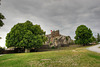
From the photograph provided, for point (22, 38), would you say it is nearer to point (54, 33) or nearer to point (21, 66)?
point (21, 66)

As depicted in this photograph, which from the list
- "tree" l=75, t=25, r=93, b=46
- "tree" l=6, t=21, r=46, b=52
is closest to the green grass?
"tree" l=6, t=21, r=46, b=52

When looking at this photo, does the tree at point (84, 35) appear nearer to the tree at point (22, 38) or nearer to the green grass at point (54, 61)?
the tree at point (22, 38)

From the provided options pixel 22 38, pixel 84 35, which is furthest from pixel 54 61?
pixel 84 35

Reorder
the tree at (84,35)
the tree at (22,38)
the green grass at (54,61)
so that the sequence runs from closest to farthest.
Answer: the green grass at (54,61) → the tree at (22,38) → the tree at (84,35)

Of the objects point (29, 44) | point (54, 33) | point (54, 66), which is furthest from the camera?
point (54, 33)

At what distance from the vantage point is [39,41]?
1045 inches

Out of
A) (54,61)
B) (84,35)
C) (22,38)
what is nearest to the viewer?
(54,61)

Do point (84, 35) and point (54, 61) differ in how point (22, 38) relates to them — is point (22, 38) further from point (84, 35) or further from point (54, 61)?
point (84, 35)

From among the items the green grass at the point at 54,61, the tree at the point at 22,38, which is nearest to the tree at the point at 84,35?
the tree at the point at 22,38


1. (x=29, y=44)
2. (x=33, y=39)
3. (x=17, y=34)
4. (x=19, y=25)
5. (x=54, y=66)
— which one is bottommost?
(x=54, y=66)

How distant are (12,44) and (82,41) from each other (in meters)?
34.6

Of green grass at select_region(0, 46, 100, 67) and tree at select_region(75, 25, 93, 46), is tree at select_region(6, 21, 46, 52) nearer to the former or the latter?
green grass at select_region(0, 46, 100, 67)

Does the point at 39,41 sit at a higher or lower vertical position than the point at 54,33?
lower

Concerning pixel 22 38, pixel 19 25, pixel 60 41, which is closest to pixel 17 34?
pixel 22 38
